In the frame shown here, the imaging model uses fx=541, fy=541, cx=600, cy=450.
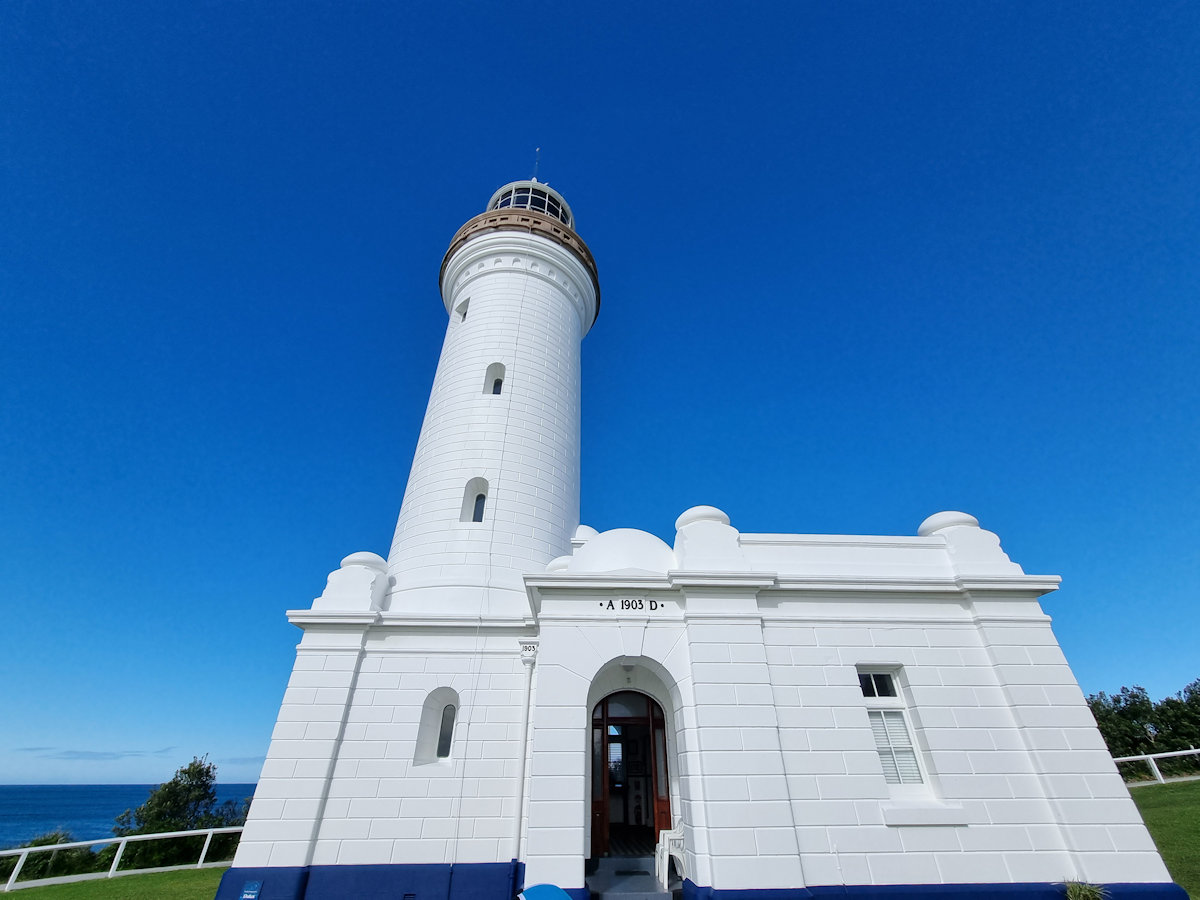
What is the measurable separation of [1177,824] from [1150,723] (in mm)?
19826

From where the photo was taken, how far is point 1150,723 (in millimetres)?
25125

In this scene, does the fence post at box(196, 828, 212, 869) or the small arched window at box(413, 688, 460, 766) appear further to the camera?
the fence post at box(196, 828, 212, 869)

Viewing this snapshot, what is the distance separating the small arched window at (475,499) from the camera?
41.3ft

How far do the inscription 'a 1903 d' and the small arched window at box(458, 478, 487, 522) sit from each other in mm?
4920

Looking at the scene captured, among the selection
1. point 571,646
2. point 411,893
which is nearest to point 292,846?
point 411,893

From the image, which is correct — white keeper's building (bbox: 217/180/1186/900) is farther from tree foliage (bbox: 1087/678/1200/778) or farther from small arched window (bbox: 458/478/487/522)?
tree foliage (bbox: 1087/678/1200/778)

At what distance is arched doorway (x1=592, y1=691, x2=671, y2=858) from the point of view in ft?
31.3

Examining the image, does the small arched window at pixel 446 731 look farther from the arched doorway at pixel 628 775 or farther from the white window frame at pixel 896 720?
the white window frame at pixel 896 720

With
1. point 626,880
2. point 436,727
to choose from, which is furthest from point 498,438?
point 626,880

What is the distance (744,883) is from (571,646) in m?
3.63

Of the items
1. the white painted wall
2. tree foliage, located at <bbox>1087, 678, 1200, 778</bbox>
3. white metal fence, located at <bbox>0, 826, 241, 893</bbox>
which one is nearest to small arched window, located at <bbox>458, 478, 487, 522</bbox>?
the white painted wall

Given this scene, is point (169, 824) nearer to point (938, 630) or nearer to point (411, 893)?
point (411, 893)

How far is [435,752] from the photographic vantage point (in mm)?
9859

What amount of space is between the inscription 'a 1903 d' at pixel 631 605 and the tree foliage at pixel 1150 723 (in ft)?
75.4
